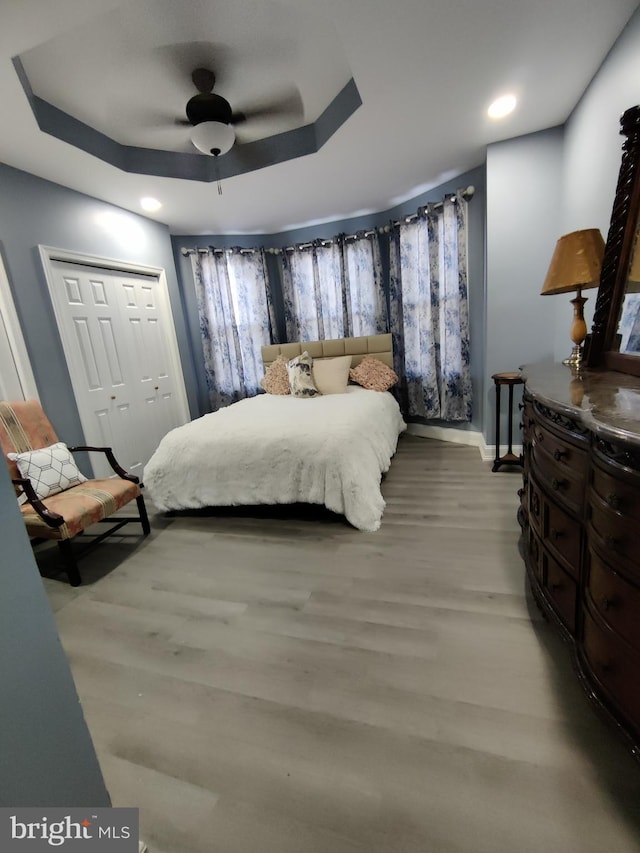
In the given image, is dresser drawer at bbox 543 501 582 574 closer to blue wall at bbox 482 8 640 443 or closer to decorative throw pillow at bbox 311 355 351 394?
blue wall at bbox 482 8 640 443

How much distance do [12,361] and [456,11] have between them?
331cm

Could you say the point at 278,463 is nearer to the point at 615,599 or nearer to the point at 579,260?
the point at 615,599

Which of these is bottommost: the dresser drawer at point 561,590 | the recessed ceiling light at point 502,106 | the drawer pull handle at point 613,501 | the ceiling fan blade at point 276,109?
the dresser drawer at point 561,590

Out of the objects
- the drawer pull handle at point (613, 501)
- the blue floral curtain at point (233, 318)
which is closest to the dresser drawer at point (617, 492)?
the drawer pull handle at point (613, 501)

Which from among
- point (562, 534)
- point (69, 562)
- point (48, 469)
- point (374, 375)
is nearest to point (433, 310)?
point (374, 375)

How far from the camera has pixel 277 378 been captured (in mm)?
4402

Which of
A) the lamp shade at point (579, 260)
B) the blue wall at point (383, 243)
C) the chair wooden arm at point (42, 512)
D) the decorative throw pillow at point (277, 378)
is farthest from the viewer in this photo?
the decorative throw pillow at point (277, 378)

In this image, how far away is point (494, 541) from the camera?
219cm

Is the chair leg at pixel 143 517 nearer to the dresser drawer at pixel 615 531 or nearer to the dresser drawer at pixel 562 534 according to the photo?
the dresser drawer at pixel 562 534

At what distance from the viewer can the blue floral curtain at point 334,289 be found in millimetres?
4375

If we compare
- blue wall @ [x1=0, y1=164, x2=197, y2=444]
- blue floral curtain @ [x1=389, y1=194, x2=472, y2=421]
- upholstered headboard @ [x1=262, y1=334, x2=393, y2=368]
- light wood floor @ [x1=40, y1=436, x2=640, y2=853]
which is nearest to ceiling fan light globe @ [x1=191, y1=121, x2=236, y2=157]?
blue wall @ [x1=0, y1=164, x2=197, y2=444]

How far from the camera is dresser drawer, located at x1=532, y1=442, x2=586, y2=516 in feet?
3.78

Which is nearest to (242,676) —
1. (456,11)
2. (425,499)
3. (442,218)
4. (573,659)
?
(573,659)

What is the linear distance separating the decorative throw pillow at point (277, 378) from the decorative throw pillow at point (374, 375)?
30.3 inches
